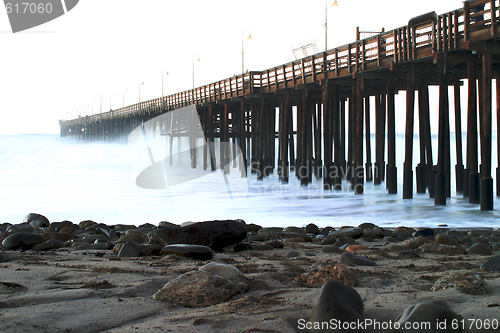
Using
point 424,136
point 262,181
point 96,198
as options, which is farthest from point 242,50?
point 424,136

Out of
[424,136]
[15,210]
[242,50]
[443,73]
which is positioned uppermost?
[242,50]

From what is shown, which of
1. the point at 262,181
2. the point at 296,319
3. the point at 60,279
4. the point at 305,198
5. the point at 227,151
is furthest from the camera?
the point at 227,151

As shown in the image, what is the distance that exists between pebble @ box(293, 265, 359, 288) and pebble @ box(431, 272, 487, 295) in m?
0.57

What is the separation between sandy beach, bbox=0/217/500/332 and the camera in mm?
2480

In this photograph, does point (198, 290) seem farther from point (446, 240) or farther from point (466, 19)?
point (466, 19)

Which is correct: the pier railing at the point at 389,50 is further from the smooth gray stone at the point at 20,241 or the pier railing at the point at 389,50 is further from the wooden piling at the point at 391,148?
the smooth gray stone at the point at 20,241

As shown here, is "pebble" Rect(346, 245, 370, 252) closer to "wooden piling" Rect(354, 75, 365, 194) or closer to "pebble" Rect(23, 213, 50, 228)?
"pebble" Rect(23, 213, 50, 228)

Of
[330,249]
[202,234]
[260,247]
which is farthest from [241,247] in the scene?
[330,249]

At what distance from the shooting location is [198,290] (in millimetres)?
2992

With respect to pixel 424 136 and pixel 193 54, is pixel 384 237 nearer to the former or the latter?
pixel 424 136

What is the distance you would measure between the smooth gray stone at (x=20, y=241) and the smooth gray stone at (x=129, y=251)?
1335mm

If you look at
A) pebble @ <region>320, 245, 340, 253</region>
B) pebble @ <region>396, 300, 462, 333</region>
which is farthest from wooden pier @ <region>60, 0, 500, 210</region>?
pebble @ <region>396, 300, 462, 333</region>

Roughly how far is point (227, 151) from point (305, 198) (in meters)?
14.5

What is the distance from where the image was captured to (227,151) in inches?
1105
